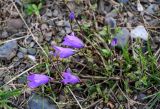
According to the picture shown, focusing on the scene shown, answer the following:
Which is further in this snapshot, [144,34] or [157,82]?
[144,34]

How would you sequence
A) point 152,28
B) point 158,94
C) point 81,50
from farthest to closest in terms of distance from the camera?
1. point 152,28
2. point 81,50
3. point 158,94

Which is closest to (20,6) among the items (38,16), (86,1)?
(38,16)

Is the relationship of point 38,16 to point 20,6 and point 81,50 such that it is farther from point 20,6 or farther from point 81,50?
point 81,50

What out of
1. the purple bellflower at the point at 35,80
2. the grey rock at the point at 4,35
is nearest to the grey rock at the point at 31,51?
the grey rock at the point at 4,35

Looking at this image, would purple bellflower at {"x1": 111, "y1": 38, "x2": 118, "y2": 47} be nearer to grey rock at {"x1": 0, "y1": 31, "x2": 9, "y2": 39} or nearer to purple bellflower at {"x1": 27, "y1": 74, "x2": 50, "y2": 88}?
purple bellflower at {"x1": 27, "y1": 74, "x2": 50, "y2": 88}

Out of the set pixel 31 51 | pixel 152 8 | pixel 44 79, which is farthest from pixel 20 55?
pixel 152 8

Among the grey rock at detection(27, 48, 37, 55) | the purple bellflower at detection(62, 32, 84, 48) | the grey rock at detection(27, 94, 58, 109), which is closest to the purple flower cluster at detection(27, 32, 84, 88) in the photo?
the purple bellflower at detection(62, 32, 84, 48)
